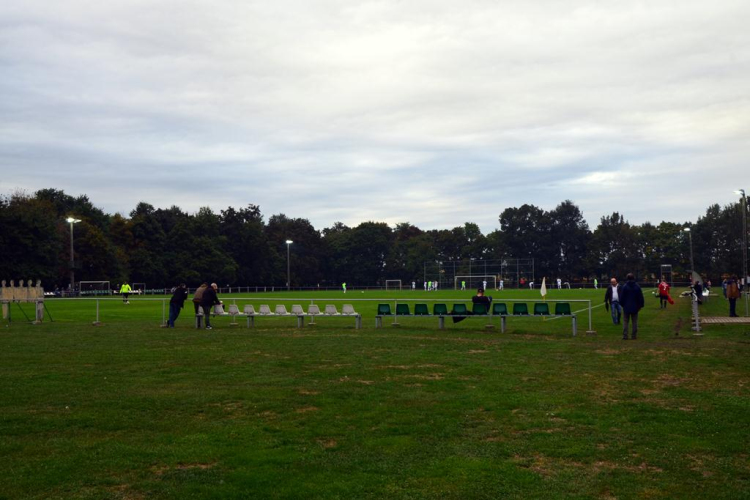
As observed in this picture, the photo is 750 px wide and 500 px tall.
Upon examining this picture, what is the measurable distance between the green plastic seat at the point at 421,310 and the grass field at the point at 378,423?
7755 mm

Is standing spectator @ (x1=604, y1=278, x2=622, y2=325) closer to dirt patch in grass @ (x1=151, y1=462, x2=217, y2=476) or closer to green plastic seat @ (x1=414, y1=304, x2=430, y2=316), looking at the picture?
green plastic seat @ (x1=414, y1=304, x2=430, y2=316)

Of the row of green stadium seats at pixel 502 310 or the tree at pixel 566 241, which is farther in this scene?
the tree at pixel 566 241

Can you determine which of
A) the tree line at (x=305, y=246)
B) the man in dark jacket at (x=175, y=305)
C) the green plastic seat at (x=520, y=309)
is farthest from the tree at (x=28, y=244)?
the green plastic seat at (x=520, y=309)

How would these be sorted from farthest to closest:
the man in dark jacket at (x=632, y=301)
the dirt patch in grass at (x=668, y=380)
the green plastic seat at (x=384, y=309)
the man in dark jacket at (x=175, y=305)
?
the man in dark jacket at (x=175, y=305), the green plastic seat at (x=384, y=309), the man in dark jacket at (x=632, y=301), the dirt patch in grass at (x=668, y=380)

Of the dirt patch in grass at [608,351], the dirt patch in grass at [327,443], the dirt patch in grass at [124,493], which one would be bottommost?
the dirt patch in grass at [608,351]

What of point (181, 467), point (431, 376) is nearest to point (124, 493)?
point (181, 467)

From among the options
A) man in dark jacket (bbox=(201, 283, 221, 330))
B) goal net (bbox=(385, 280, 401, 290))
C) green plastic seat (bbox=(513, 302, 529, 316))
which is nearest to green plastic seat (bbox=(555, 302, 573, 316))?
green plastic seat (bbox=(513, 302, 529, 316))

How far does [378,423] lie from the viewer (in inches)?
355

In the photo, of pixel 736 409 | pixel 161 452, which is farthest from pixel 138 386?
pixel 736 409

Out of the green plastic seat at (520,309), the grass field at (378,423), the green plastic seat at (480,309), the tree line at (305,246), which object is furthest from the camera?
the tree line at (305,246)

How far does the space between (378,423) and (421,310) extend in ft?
55.5

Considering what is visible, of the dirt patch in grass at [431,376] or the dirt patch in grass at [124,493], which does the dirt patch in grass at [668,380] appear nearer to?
the dirt patch in grass at [431,376]

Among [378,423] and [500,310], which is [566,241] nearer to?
[500,310]

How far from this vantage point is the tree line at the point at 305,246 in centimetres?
8050
